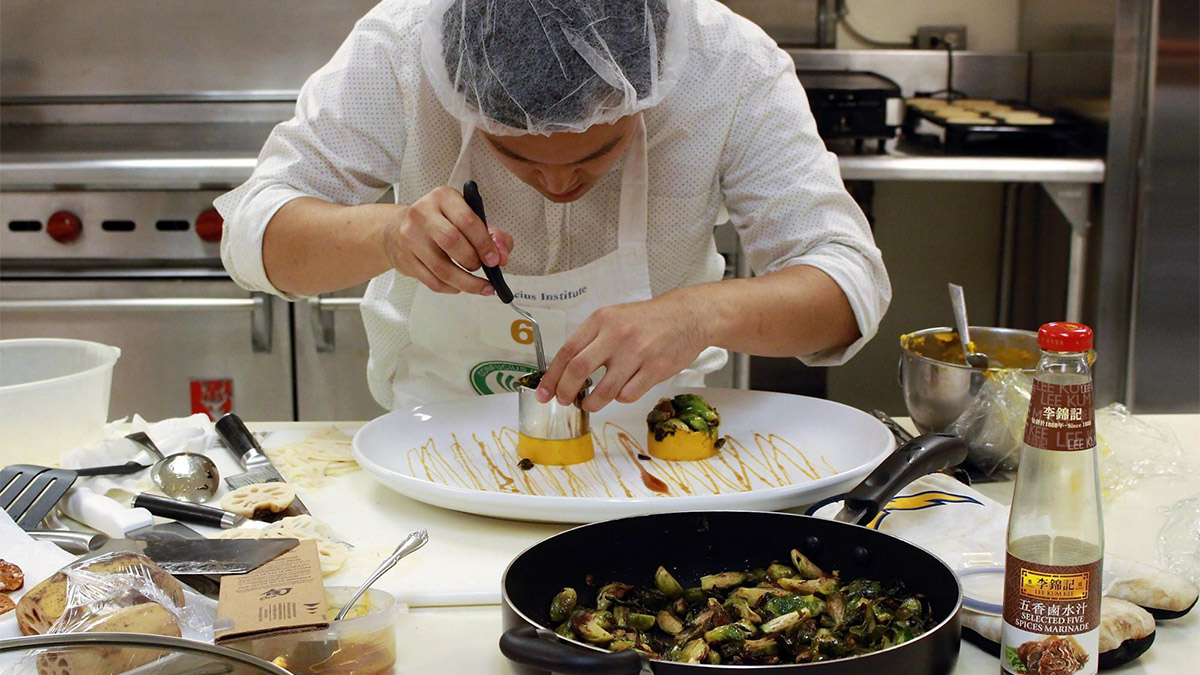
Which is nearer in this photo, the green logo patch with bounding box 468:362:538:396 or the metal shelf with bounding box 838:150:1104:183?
the green logo patch with bounding box 468:362:538:396

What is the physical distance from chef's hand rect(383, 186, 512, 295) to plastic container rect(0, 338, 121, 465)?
0.36m

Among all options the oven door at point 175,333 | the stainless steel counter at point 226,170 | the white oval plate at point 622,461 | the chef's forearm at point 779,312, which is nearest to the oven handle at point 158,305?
the oven door at point 175,333

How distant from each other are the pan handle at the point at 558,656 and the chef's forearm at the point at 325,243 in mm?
747

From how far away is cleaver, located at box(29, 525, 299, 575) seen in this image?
972mm

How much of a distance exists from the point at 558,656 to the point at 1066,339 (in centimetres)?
39

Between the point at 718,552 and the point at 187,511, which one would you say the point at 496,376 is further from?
the point at 718,552

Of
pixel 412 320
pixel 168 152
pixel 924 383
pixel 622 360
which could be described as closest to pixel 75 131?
pixel 168 152

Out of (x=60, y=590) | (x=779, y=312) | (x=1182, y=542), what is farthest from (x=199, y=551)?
(x=1182, y=542)

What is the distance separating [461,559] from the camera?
111 centimetres

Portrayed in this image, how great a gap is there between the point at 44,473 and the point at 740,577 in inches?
29.0

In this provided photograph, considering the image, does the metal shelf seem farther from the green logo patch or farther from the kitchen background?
the green logo patch

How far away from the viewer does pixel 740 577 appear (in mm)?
962

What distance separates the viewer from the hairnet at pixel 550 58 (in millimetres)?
1271

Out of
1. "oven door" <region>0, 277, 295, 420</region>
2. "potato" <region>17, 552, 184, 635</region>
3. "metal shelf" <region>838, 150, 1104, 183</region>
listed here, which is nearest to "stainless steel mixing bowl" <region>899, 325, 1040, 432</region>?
"potato" <region>17, 552, 184, 635</region>
